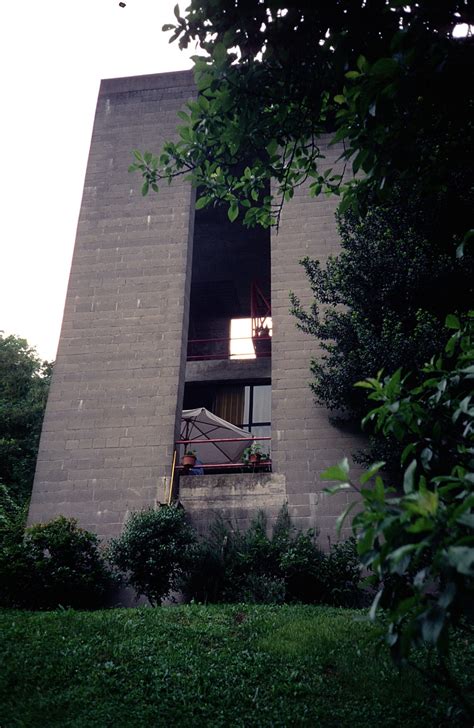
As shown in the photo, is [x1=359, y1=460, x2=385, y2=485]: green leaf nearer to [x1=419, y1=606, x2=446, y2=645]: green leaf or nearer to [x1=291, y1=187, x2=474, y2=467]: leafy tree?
[x1=419, y1=606, x2=446, y2=645]: green leaf

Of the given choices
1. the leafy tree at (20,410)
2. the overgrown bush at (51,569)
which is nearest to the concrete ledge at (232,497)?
the overgrown bush at (51,569)

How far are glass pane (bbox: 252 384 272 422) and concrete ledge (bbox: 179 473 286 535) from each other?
4729mm

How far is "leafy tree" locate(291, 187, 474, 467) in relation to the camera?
9.71 metres

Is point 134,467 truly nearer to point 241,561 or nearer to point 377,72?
point 241,561

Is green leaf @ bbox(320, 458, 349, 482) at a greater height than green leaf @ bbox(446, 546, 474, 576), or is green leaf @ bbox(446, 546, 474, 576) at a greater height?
green leaf @ bbox(320, 458, 349, 482)

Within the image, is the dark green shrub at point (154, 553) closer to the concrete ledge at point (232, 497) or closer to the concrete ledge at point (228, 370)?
the concrete ledge at point (232, 497)

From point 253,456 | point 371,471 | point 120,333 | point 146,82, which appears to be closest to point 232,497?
point 253,456

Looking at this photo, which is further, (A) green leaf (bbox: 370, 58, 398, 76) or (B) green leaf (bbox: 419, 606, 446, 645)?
(A) green leaf (bbox: 370, 58, 398, 76)

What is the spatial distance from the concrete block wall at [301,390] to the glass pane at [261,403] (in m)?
3.75

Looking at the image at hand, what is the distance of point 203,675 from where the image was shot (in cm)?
571

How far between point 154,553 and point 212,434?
505cm

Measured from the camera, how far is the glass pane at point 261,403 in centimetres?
1600

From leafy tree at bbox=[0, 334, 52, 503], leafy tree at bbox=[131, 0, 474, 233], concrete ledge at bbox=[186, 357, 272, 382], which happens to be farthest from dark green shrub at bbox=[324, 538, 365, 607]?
leafy tree at bbox=[0, 334, 52, 503]

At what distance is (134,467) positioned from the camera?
11.6 metres
